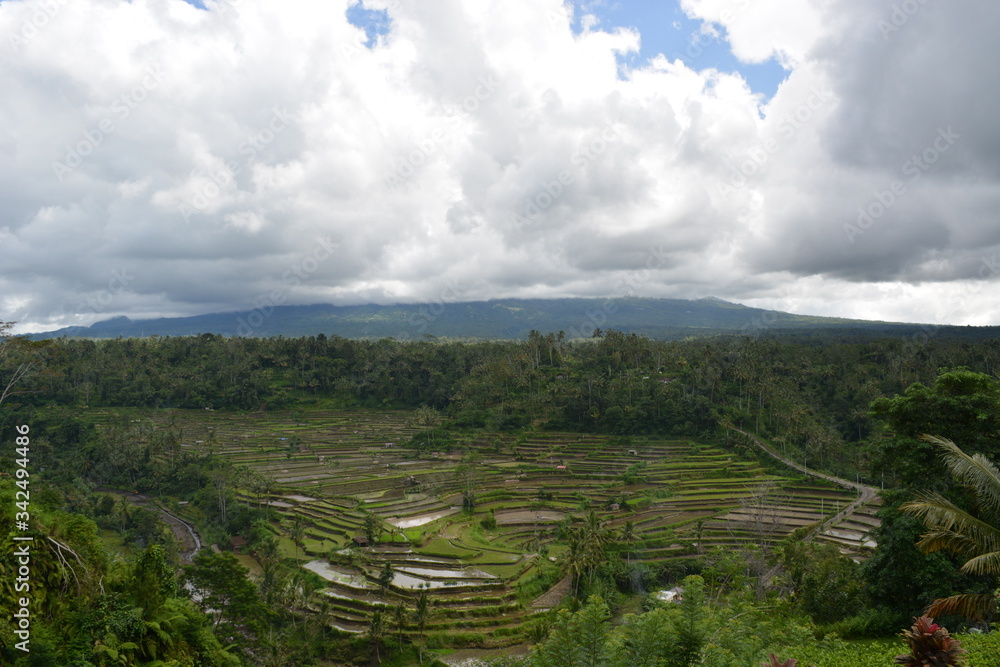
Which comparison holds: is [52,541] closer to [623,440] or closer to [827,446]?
[623,440]

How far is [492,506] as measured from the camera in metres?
41.3

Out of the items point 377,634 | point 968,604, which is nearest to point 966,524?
point 968,604

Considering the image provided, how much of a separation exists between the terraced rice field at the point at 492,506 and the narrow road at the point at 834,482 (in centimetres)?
70

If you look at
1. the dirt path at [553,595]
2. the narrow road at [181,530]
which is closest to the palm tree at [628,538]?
the dirt path at [553,595]

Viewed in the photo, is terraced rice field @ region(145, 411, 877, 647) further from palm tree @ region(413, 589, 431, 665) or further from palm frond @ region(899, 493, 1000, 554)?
palm frond @ region(899, 493, 1000, 554)

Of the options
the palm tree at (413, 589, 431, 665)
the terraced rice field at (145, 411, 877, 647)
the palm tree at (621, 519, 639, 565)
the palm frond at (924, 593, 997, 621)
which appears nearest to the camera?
the palm frond at (924, 593, 997, 621)

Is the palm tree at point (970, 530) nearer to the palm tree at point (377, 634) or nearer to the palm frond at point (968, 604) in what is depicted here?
the palm frond at point (968, 604)

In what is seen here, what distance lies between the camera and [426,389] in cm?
8556

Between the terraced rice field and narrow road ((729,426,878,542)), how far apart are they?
696 mm

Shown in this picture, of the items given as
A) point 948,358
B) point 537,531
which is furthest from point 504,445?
point 948,358

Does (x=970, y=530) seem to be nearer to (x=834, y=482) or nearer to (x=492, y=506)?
(x=492, y=506)

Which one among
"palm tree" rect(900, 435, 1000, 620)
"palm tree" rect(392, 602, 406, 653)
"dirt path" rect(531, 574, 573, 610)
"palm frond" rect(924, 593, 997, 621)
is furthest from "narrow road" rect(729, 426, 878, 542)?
"palm frond" rect(924, 593, 997, 621)

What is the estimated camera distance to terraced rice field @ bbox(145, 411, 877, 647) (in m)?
28.2

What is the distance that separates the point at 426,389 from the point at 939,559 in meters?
75.5
